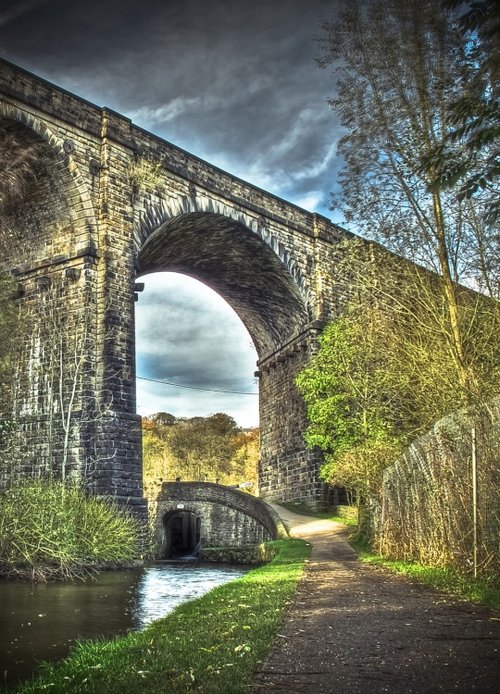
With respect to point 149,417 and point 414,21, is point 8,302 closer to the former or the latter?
point 414,21

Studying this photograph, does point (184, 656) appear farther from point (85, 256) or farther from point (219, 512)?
point (219, 512)

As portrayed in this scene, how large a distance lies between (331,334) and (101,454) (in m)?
8.81

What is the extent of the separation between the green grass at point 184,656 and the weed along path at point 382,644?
0.15 metres

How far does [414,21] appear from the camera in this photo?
9406 mm

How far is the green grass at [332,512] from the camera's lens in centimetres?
1979

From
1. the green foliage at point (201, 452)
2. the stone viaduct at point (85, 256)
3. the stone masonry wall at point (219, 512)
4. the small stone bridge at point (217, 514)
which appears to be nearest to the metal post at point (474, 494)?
the stone viaduct at point (85, 256)

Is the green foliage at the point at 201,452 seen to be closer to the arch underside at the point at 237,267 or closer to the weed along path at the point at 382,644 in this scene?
the arch underside at the point at 237,267

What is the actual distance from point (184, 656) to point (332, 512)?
19409mm

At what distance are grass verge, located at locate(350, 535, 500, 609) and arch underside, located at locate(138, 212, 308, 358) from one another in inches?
480

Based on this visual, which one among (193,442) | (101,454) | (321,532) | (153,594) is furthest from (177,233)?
(193,442)

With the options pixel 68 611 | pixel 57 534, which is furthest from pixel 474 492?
pixel 57 534

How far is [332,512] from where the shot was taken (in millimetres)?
22609

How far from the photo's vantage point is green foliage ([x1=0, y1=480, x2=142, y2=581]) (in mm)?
11117

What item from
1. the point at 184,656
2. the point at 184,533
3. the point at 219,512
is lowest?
the point at 184,533
